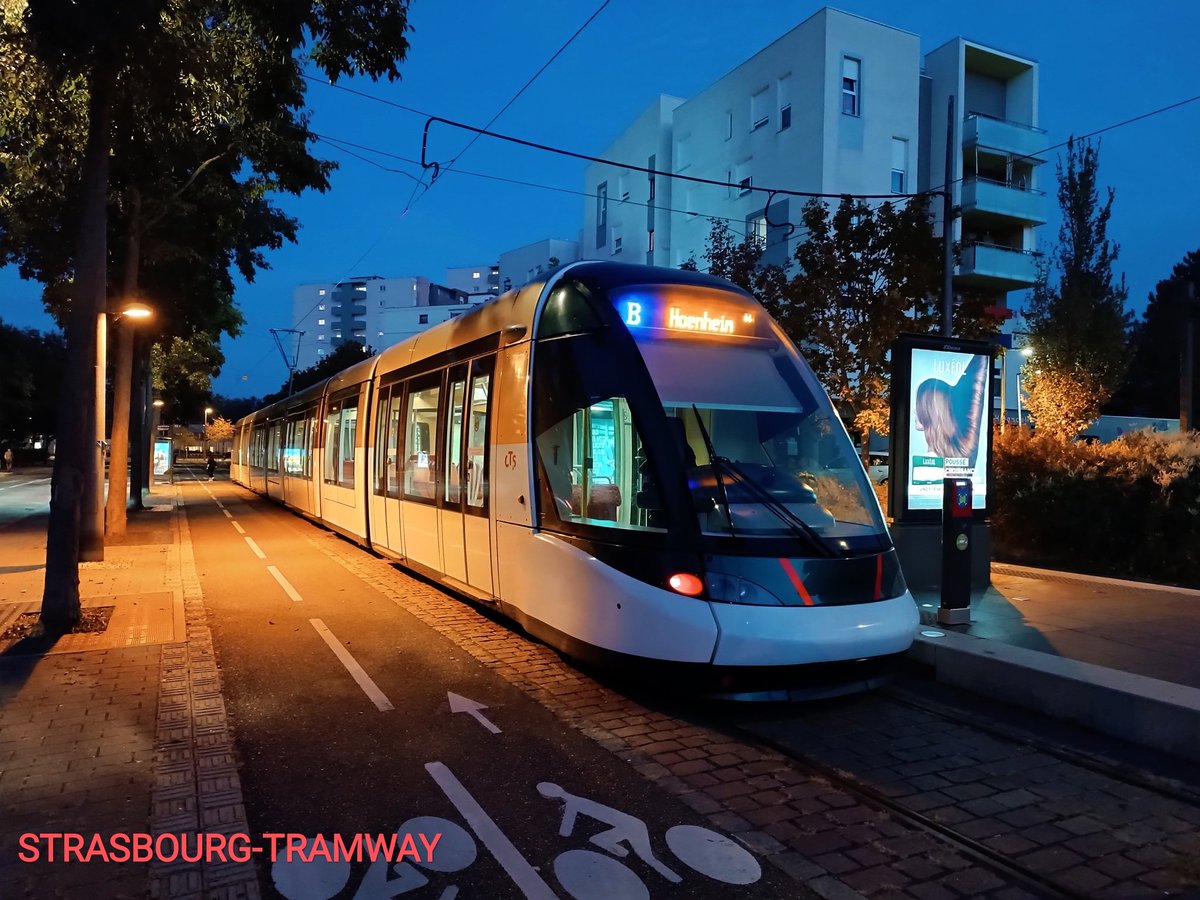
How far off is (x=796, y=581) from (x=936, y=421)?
4.37m

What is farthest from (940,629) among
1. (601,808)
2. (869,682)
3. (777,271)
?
(777,271)

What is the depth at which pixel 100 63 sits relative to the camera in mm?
8125

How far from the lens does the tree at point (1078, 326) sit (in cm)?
1744

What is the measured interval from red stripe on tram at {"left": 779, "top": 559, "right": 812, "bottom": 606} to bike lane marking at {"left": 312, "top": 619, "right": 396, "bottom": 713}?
295 cm

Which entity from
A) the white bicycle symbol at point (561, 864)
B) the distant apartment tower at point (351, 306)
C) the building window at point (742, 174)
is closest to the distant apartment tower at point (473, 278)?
the distant apartment tower at point (351, 306)

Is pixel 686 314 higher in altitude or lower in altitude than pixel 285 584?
higher

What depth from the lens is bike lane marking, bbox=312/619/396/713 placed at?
6.32m

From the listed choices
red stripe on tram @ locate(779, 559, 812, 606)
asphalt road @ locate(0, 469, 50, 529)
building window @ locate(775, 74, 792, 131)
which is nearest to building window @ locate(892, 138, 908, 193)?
building window @ locate(775, 74, 792, 131)

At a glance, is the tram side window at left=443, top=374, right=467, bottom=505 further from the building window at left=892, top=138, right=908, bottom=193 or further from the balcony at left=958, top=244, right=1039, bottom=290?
the balcony at left=958, top=244, right=1039, bottom=290

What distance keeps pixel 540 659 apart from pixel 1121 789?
4369 mm

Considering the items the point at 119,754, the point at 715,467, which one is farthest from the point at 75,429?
the point at 715,467

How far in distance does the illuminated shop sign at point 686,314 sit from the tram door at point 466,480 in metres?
2.17

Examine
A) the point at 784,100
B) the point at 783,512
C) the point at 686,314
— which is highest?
the point at 784,100
